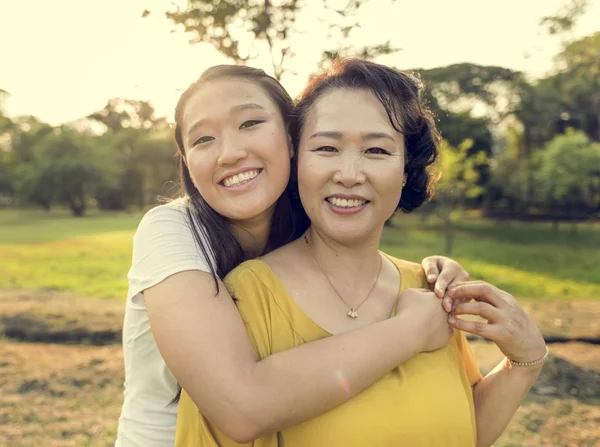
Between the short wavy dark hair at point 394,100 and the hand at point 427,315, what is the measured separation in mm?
544

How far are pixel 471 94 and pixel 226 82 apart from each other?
28251mm

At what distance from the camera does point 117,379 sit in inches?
222

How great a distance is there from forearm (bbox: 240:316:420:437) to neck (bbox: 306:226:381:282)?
0.43 m

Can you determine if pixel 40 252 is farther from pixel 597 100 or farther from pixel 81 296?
pixel 597 100

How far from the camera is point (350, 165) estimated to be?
5.83ft

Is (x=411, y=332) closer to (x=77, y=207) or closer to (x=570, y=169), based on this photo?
(x=570, y=169)

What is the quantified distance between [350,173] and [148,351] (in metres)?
1.00

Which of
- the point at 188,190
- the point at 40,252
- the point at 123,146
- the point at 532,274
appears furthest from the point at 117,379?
the point at 123,146

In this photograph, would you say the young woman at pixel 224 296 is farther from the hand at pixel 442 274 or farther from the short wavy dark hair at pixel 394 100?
the short wavy dark hair at pixel 394 100

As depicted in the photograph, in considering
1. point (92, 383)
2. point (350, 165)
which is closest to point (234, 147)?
point (350, 165)

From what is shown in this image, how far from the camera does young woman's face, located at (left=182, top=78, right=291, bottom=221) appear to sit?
1912 millimetres

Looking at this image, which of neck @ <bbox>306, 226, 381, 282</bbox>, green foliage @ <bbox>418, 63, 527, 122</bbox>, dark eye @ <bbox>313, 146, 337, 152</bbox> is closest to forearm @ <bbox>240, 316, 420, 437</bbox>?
neck @ <bbox>306, 226, 381, 282</bbox>

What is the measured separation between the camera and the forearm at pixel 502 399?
6.42 ft

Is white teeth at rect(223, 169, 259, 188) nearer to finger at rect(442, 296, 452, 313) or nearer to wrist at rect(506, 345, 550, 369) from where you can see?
finger at rect(442, 296, 452, 313)
